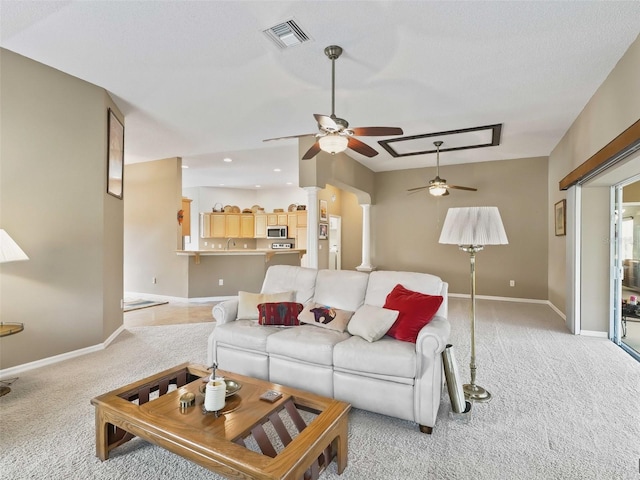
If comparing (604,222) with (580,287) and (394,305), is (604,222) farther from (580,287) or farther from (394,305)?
(394,305)

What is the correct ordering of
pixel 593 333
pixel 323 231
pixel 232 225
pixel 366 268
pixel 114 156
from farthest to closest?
pixel 232 225, pixel 366 268, pixel 323 231, pixel 593 333, pixel 114 156

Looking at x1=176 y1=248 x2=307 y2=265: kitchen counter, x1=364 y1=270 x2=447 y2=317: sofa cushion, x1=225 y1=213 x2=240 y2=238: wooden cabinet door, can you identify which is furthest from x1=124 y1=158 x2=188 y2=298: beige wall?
x1=364 y1=270 x2=447 y2=317: sofa cushion

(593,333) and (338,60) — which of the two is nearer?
(338,60)

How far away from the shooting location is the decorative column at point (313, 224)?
5.34 metres

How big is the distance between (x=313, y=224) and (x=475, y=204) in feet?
12.6

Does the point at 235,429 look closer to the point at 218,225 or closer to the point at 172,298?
the point at 172,298

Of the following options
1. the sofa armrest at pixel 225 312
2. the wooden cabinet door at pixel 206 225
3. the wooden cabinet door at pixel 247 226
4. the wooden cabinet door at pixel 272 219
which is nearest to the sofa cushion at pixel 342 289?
the sofa armrest at pixel 225 312

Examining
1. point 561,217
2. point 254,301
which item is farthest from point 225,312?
point 561,217

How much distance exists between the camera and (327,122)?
2756 mm

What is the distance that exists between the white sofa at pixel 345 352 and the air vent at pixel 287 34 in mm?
2023

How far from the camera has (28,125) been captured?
3.11 meters

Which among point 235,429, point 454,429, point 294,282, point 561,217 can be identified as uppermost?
point 561,217

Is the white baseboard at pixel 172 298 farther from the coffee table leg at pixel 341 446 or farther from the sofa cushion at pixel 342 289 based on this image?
the coffee table leg at pixel 341 446

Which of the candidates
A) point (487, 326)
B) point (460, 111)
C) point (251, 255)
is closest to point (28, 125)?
point (251, 255)
